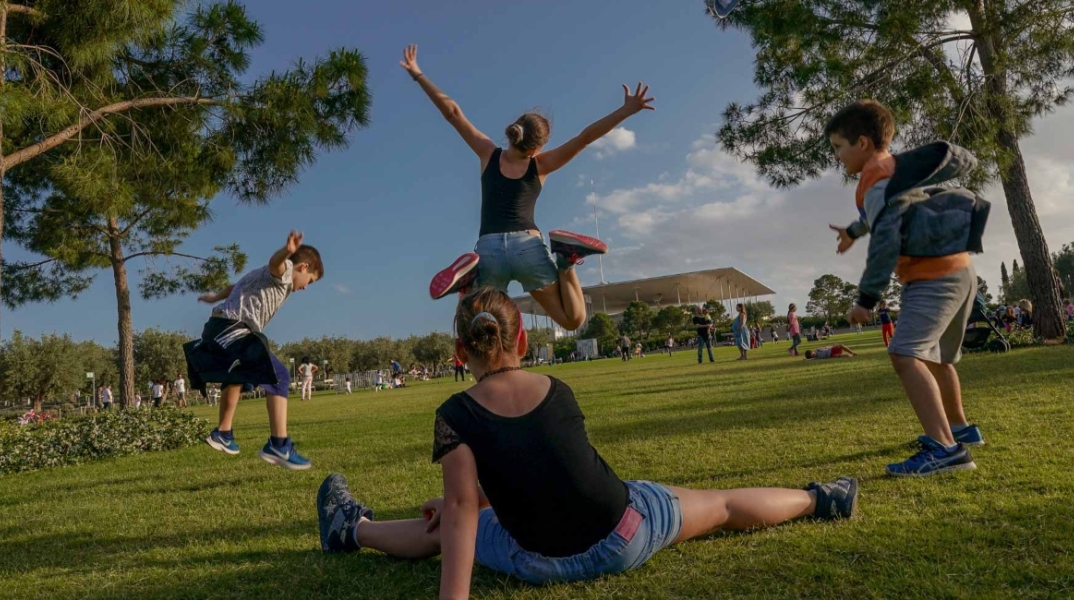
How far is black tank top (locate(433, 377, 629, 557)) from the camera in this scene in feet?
6.88

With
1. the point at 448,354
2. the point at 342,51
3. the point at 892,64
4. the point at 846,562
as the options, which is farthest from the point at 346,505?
the point at 448,354

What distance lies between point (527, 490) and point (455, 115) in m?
2.72

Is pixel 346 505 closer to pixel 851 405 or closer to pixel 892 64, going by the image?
pixel 851 405

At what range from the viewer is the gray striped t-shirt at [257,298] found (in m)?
4.44

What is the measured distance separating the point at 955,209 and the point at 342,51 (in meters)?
8.58

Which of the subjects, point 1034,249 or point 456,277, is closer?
point 456,277

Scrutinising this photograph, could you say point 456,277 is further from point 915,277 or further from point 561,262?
point 915,277

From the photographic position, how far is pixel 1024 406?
524cm

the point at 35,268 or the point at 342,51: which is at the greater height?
the point at 342,51

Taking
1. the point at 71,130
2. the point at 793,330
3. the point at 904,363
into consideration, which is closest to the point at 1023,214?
the point at 793,330

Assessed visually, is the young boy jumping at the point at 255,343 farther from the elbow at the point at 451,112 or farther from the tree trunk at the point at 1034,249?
the tree trunk at the point at 1034,249

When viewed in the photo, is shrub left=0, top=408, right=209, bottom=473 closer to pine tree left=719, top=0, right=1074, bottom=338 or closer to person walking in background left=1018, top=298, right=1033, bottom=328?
pine tree left=719, top=0, right=1074, bottom=338

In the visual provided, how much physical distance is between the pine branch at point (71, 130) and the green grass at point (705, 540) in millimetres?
3671

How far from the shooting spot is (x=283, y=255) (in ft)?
13.8
